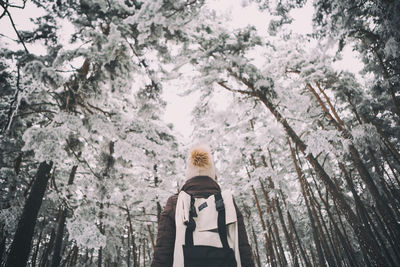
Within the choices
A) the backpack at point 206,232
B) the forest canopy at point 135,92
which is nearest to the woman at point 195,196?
the backpack at point 206,232

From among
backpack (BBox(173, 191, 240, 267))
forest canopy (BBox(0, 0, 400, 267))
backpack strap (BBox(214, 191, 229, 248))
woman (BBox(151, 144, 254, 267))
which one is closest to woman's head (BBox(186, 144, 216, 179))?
woman (BBox(151, 144, 254, 267))

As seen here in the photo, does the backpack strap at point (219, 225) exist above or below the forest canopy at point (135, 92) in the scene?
below

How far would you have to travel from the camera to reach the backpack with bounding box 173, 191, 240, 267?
1.68m

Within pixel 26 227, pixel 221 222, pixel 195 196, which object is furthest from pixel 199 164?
pixel 26 227

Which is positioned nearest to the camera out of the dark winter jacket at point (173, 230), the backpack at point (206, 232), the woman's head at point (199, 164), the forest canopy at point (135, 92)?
the backpack at point (206, 232)

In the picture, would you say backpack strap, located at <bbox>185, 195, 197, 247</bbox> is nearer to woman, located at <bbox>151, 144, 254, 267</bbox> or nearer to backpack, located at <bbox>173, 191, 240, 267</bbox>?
backpack, located at <bbox>173, 191, 240, 267</bbox>

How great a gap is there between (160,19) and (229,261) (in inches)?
190

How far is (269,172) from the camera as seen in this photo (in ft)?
29.5

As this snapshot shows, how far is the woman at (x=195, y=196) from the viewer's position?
1.79 metres

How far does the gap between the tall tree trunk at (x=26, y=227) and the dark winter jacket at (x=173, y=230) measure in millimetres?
4546

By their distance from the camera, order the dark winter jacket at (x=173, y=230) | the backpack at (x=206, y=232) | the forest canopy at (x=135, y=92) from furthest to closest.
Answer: the forest canopy at (x=135, y=92), the dark winter jacket at (x=173, y=230), the backpack at (x=206, y=232)

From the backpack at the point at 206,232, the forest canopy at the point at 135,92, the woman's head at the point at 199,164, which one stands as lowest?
the backpack at the point at 206,232

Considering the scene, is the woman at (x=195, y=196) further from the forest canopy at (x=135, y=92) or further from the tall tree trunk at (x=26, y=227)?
the tall tree trunk at (x=26, y=227)

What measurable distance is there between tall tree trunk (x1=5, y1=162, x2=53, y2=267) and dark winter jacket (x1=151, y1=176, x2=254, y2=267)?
455cm
